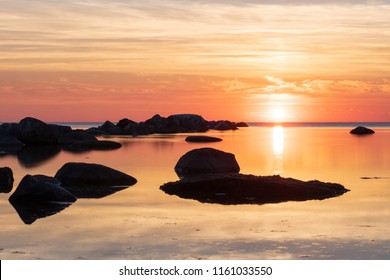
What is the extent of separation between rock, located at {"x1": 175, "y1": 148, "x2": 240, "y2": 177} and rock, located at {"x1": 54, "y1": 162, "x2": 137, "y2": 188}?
4.74 meters

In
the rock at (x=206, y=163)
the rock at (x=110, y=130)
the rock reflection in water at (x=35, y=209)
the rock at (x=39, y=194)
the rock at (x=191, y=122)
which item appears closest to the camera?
the rock reflection in water at (x=35, y=209)

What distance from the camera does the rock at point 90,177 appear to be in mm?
28478

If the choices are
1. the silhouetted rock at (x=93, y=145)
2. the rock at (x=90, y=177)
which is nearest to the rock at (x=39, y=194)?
the rock at (x=90, y=177)

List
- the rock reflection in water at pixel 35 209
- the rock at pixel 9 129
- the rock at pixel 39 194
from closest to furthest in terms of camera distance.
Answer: the rock reflection in water at pixel 35 209 < the rock at pixel 39 194 < the rock at pixel 9 129

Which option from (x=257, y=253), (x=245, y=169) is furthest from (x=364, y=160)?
(x=257, y=253)

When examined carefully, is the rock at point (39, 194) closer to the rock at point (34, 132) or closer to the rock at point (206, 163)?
the rock at point (206, 163)

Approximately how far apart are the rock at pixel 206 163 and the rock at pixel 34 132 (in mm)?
32530

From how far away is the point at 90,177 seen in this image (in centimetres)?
2861

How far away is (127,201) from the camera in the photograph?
77.2ft

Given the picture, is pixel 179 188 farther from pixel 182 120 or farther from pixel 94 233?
pixel 182 120

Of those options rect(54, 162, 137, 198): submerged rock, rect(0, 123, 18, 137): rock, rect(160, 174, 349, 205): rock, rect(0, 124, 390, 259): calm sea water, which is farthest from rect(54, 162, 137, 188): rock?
rect(0, 123, 18, 137): rock

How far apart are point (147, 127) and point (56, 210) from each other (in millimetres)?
94446

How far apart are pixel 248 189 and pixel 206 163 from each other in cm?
808

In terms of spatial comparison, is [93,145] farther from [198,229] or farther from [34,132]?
[198,229]
